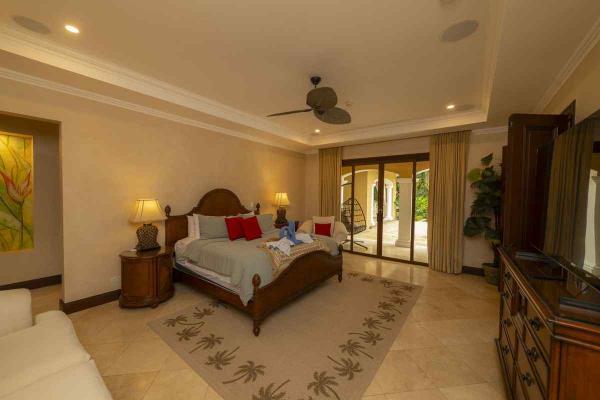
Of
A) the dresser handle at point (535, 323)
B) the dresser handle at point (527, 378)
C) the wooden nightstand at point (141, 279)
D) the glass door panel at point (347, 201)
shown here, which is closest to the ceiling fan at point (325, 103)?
the dresser handle at point (535, 323)

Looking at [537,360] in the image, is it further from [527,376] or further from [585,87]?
[585,87]

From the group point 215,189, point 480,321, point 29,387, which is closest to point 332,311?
point 480,321

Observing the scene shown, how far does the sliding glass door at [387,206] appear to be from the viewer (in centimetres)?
496

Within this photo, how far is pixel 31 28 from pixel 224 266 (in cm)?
275

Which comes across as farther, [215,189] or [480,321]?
[215,189]

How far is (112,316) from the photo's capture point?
2758 mm

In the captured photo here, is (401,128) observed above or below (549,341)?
above

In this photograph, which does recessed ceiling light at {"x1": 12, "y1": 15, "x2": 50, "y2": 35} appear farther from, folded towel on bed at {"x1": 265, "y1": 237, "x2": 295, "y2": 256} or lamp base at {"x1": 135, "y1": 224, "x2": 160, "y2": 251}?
folded towel on bed at {"x1": 265, "y1": 237, "x2": 295, "y2": 256}

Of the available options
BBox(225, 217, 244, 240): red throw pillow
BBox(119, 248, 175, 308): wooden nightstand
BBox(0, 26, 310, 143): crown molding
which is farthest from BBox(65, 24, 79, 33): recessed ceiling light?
BBox(225, 217, 244, 240): red throw pillow

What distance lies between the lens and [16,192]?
3.23m

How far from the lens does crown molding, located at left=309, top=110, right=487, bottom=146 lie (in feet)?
12.8

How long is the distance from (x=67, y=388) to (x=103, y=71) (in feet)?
9.55

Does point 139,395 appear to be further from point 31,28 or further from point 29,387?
point 31,28

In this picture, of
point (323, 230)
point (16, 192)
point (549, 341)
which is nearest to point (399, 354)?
point (549, 341)
